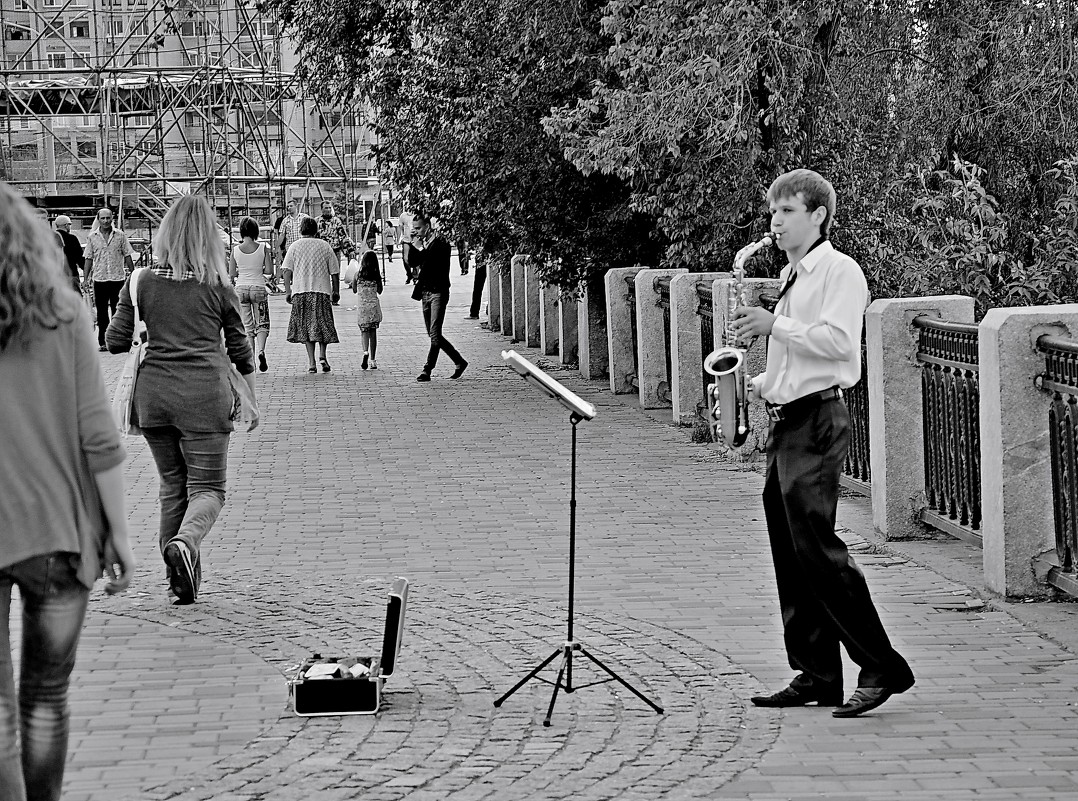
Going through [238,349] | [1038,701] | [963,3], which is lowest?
[1038,701]

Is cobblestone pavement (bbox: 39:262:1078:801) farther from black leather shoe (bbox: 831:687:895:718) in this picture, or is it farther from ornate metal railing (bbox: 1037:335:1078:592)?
ornate metal railing (bbox: 1037:335:1078:592)

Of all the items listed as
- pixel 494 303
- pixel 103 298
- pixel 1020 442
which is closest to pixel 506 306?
pixel 494 303

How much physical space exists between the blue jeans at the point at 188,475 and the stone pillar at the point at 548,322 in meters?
14.1

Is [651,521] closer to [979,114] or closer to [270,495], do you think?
[270,495]

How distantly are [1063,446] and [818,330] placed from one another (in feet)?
7.19

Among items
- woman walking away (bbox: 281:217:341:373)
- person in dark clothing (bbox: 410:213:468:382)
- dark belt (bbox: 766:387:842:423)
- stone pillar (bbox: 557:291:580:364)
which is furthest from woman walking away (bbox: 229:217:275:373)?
dark belt (bbox: 766:387:842:423)

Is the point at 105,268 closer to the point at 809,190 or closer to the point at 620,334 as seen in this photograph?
the point at 620,334

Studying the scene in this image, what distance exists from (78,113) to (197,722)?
34.3 metres

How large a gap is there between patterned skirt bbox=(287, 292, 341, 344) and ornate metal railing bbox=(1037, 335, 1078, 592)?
13708 mm

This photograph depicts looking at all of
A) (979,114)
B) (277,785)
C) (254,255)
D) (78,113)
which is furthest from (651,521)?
(78,113)

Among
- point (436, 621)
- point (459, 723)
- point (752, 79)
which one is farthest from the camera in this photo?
point (752, 79)

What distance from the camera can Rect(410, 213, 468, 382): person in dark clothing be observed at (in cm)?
1911

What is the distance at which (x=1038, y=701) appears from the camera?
579 centimetres

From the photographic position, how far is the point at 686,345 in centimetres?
1427
